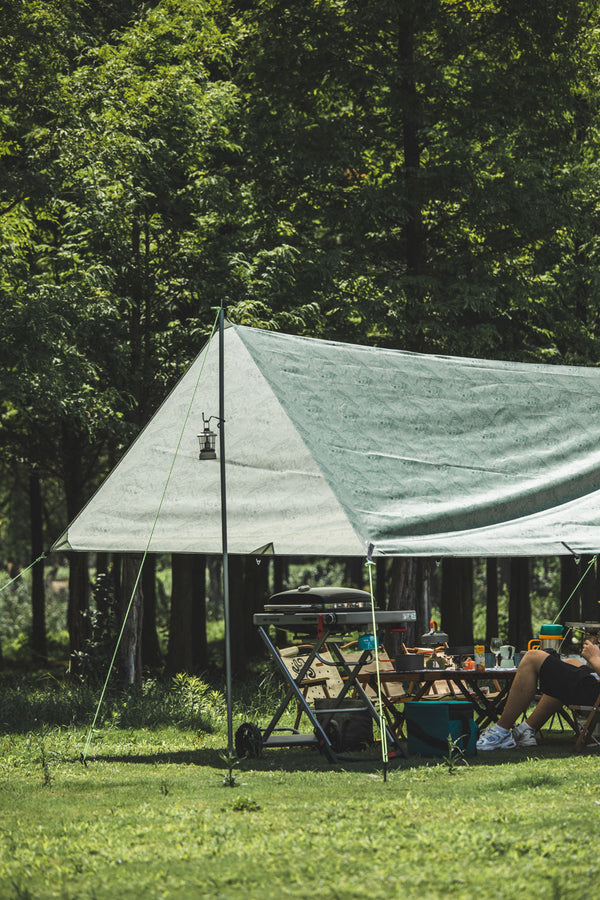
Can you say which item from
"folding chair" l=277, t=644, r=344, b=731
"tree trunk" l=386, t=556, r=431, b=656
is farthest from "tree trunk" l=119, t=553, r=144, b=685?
"folding chair" l=277, t=644, r=344, b=731

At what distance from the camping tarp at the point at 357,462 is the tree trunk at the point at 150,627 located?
8.28 m

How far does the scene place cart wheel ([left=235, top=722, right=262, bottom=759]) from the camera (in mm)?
9188

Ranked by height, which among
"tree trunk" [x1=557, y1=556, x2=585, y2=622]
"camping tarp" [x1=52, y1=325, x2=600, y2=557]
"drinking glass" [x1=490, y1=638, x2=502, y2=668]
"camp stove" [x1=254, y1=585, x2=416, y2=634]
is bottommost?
"tree trunk" [x1=557, y1=556, x2=585, y2=622]

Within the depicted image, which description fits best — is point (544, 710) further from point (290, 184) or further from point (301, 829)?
point (290, 184)

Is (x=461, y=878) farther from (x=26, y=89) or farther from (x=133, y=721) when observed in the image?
(x=26, y=89)

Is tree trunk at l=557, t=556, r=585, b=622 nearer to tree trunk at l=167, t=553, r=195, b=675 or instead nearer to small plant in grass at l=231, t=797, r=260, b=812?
tree trunk at l=167, t=553, r=195, b=675

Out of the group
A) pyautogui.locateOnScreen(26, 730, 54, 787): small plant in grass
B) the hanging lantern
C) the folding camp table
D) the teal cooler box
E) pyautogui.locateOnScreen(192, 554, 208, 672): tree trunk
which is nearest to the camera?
pyautogui.locateOnScreen(26, 730, 54, 787): small plant in grass

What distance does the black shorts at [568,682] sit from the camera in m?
9.09

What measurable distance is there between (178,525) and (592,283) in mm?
8344

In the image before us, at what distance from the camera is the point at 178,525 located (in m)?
9.98

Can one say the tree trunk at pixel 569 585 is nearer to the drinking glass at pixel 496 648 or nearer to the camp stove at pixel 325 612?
the drinking glass at pixel 496 648

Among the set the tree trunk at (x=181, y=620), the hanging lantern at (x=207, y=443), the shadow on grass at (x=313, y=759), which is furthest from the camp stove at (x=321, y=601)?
the tree trunk at (x=181, y=620)

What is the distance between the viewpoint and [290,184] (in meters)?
15.3

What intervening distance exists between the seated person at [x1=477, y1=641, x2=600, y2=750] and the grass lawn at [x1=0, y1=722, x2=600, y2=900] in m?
0.35
